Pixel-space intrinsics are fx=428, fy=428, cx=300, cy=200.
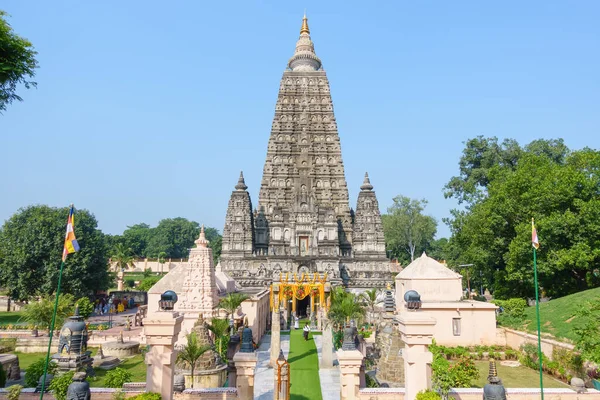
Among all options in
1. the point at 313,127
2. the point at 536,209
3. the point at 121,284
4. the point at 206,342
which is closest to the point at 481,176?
the point at 536,209

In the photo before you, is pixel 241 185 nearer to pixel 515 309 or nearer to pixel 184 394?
pixel 515 309

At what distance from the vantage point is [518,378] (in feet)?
57.8

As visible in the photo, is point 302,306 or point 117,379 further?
point 302,306

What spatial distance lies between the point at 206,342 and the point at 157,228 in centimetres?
10893

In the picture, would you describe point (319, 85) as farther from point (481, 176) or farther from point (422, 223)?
point (422, 223)

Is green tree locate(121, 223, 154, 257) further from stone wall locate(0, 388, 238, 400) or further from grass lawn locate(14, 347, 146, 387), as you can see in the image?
stone wall locate(0, 388, 238, 400)

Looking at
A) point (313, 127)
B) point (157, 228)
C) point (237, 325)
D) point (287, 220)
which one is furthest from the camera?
point (157, 228)

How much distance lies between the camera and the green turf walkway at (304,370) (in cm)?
1540

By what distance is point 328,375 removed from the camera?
705 inches

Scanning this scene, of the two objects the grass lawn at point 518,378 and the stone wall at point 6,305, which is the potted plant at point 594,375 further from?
Answer: the stone wall at point 6,305

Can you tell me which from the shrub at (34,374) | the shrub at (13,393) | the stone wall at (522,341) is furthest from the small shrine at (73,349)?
the stone wall at (522,341)

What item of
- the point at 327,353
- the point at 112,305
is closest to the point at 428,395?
the point at 327,353

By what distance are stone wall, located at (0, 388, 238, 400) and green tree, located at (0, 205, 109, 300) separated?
28.9 m

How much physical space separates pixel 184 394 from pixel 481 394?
25.9 ft
